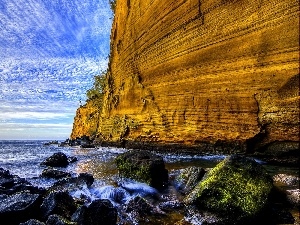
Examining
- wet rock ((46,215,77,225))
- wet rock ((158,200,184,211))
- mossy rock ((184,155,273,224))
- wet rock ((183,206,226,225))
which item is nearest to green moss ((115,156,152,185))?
wet rock ((158,200,184,211))

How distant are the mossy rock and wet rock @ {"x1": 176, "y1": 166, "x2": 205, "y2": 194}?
105cm

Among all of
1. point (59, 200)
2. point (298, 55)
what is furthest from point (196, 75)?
point (59, 200)

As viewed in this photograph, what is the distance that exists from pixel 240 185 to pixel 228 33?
8.93 meters

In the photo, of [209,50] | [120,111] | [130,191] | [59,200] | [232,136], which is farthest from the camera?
[120,111]

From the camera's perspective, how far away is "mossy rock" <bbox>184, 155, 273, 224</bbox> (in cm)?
463

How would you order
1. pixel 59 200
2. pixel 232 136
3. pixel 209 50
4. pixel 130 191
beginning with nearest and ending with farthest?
pixel 59 200 < pixel 130 191 < pixel 232 136 < pixel 209 50

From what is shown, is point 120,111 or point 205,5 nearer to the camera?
point 205,5

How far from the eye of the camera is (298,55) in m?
9.48

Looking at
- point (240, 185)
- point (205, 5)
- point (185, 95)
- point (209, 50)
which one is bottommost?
point (240, 185)

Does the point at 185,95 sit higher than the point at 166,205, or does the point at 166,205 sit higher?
the point at 185,95

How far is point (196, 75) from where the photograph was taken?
564 inches

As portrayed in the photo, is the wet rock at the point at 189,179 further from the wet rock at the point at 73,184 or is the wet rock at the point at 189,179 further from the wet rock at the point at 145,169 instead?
the wet rock at the point at 73,184

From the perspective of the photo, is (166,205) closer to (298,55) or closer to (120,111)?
(298,55)

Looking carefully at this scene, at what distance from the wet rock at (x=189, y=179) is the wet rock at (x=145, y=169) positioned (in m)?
0.42
